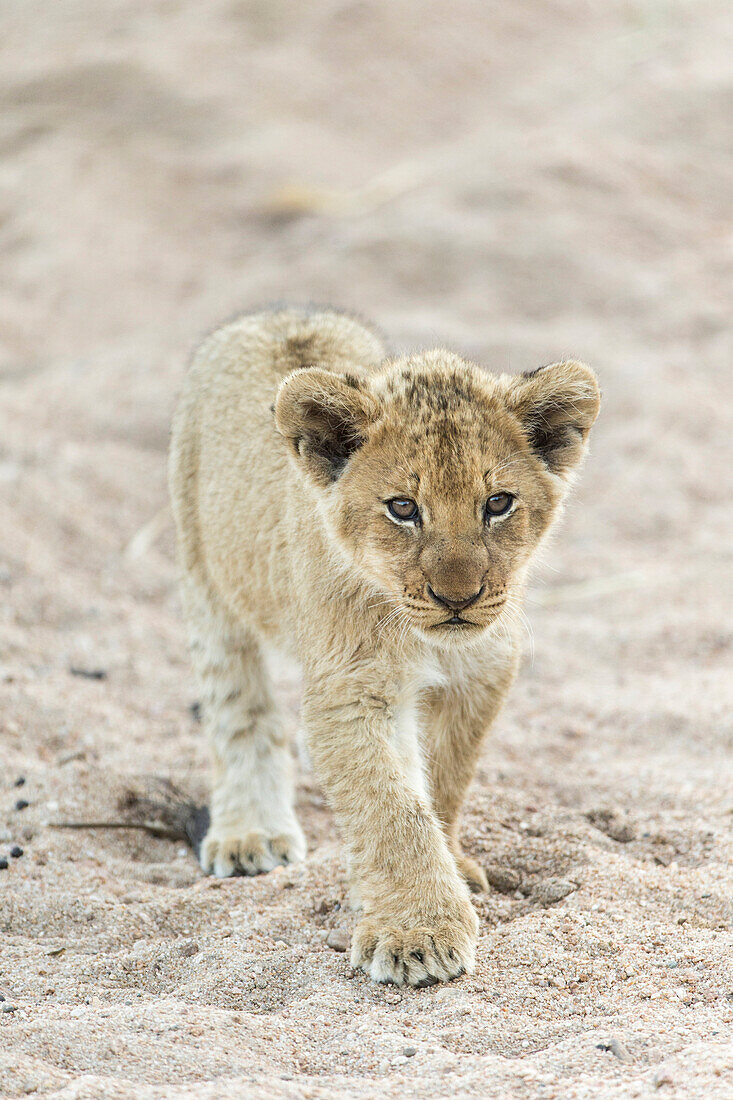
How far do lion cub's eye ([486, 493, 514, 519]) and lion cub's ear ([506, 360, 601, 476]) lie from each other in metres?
0.31

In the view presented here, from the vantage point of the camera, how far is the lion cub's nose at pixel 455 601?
3.69 metres

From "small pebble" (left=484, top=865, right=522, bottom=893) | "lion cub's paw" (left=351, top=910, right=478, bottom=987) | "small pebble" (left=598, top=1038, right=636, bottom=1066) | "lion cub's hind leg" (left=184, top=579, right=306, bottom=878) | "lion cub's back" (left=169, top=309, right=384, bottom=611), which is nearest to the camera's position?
"small pebble" (left=598, top=1038, right=636, bottom=1066)

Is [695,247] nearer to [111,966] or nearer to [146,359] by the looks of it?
[146,359]

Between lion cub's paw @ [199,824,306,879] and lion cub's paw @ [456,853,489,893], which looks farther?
lion cub's paw @ [199,824,306,879]

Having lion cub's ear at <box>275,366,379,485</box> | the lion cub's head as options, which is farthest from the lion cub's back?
the lion cub's head

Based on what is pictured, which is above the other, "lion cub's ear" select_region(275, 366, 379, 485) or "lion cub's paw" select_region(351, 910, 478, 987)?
"lion cub's ear" select_region(275, 366, 379, 485)

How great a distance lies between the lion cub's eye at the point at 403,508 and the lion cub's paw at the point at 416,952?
4.05ft

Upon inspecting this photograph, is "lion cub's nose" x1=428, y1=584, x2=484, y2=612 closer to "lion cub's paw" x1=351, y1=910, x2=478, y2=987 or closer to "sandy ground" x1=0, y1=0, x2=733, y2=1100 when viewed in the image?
"lion cub's paw" x1=351, y1=910, x2=478, y2=987

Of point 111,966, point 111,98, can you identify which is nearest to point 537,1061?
point 111,966

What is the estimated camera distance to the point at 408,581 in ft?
12.4

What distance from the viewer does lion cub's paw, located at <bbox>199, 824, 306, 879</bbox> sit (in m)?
4.93

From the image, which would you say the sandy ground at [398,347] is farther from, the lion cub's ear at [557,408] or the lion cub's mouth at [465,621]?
the lion cub's mouth at [465,621]

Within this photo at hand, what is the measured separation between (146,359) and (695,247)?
572 cm

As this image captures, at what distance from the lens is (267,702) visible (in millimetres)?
5457
